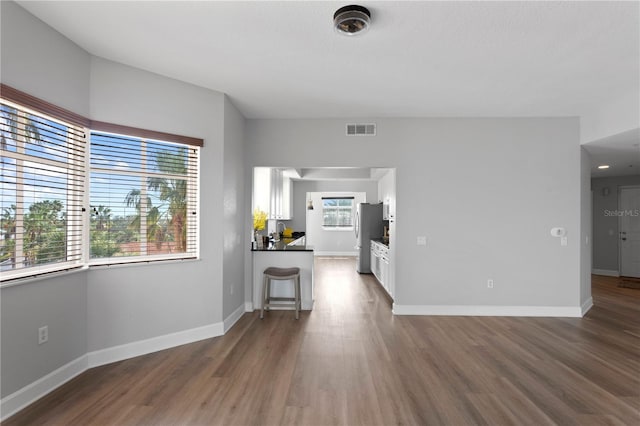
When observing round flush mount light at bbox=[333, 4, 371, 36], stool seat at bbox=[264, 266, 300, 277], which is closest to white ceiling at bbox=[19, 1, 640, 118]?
round flush mount light at bbox=[333, 4, 371, 36]

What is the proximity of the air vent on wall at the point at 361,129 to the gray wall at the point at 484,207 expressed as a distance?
0.10m

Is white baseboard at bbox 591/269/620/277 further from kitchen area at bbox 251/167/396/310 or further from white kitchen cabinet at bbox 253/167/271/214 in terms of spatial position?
white kitchen cabinet at bbox 253/167/271/214

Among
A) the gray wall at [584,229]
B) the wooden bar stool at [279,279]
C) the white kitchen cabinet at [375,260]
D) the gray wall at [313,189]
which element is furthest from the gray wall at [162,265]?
the gray wall at [313,189]

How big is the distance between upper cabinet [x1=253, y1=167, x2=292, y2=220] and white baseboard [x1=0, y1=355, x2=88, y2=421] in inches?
125

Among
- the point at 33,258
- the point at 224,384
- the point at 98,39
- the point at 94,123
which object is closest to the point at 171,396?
the point at 224,384

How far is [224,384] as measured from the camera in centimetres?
260

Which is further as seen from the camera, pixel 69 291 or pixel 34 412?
pixel 69 291

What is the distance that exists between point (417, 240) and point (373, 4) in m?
3.10

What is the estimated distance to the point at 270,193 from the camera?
21.9ft

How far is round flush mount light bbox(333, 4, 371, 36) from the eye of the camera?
2164 millimetres

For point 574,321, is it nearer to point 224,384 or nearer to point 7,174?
point 224,384

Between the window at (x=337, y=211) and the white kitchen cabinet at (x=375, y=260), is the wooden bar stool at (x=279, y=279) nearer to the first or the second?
the white kitchen cabinet at (x=375, y=260)

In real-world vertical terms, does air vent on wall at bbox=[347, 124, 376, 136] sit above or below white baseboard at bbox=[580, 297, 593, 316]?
above

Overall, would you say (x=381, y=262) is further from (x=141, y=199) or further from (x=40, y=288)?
(x=40, y=288)
